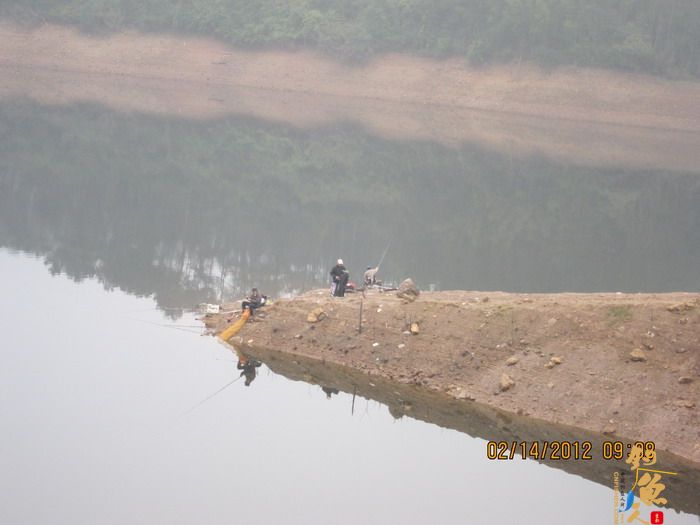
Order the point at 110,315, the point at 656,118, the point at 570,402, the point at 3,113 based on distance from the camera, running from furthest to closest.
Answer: the point at 656,118
the point at 3,113
the point at 110,315
the point at 570,402

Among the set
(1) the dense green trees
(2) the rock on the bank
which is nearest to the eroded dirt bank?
(2) the rock on the bank

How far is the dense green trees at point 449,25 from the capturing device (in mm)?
90125

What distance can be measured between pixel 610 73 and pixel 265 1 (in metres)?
32.6

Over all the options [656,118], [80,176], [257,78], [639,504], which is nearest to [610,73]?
[656,118]

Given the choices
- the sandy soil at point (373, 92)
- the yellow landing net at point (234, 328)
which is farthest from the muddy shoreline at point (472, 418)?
the sandy soil at point (373, 92)

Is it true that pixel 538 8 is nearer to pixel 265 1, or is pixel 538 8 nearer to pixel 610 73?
pixel 610 73

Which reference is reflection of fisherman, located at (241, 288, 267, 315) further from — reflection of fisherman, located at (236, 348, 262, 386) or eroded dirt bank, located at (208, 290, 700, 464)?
reflection of fisherman, located at (236, 348, 262, 386)

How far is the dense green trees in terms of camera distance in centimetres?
9012

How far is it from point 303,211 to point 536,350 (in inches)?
843

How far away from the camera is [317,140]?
62000 mm
